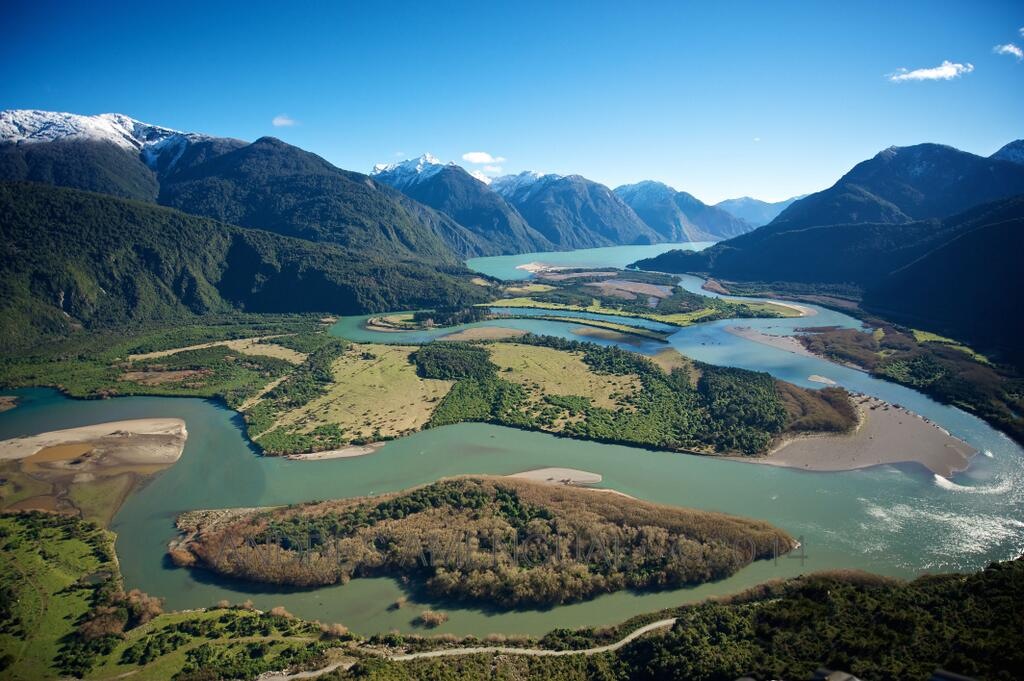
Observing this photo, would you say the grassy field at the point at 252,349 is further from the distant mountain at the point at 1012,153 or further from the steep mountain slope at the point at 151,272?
the distant mountain at the point at 1012,153

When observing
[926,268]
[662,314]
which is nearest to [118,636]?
[662,314]

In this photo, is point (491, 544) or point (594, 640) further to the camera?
point (491, 544)

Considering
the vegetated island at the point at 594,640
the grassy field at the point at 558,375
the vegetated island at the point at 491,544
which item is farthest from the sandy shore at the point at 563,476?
the grassy field at the point at 558,375

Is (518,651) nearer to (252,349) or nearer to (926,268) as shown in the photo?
(252,349)

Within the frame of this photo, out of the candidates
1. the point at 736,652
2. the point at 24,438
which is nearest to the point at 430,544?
the point at 736,652

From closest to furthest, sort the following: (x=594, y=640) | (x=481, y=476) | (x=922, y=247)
A: (x=594, y=640) < (x=481, y=476) < (x=922, y=247)

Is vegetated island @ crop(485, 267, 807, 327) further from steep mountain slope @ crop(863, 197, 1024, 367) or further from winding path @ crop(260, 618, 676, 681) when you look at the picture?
winding path @ crop(260, 618, 676, 681)

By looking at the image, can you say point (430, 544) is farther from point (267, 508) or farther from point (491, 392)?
point (491, 392)
